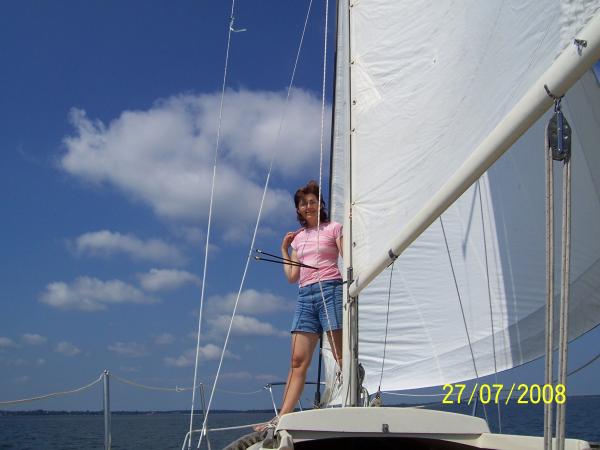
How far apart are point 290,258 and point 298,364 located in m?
0.88

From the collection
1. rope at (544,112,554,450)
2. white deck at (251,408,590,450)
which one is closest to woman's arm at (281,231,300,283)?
white deck at (251,408,590,450)

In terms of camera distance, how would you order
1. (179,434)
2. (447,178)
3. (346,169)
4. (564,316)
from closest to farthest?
(564,316) < (447,178) < (346,169) < (179,434)

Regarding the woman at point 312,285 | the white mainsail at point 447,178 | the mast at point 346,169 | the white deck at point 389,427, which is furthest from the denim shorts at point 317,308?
the white deck at point 389,427

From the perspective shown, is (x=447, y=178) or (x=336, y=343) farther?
(x=336, y=343)

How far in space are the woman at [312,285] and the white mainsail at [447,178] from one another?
0.73ft

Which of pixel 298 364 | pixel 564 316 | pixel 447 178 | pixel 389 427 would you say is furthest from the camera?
pixel 298 364

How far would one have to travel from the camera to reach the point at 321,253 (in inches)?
203

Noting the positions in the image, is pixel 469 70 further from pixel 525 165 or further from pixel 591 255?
pixel 591 255

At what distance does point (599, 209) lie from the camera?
3.97 metres

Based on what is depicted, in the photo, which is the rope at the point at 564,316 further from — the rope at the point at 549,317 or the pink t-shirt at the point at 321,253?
the pink t-shirt at the point at 321,253

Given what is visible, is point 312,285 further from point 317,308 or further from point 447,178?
point 447,178

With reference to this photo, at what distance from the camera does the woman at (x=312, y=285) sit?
16.2 feet

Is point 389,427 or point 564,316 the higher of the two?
point 564,316

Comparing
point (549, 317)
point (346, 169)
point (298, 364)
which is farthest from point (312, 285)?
point (549, 317)
